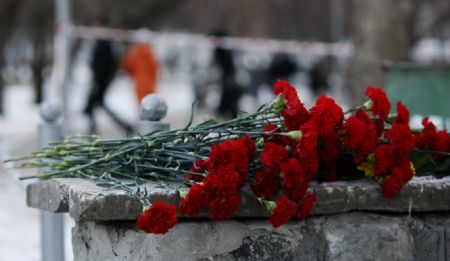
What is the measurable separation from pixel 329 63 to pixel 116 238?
29.9 meters

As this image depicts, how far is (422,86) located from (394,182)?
4.59 metres

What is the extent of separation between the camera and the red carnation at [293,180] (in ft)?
9.34

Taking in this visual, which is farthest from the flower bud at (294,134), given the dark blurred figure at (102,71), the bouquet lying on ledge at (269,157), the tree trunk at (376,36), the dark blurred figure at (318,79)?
the dark blurred figure at (318,79)

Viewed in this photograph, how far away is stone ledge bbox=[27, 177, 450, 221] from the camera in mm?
2900

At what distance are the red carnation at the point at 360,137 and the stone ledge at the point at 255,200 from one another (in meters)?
0.14

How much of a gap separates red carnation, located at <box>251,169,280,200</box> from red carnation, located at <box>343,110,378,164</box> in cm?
30

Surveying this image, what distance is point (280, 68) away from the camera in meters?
24.1

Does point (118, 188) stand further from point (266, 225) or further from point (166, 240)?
point (266, 225)

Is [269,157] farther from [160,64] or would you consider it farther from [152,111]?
[160,64]

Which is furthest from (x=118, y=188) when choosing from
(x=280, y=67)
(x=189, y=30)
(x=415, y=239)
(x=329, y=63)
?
(x=189, y=30)

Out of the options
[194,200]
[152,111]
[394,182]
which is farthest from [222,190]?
[152,111]

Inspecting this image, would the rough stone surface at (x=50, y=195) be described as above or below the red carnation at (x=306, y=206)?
above

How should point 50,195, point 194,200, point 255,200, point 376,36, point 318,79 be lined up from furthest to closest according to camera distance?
point 318,79, point 376,36, point 50,195, point 255,200, point 194,200

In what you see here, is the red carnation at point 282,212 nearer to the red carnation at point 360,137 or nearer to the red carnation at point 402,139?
the red carnation at point 360,137
